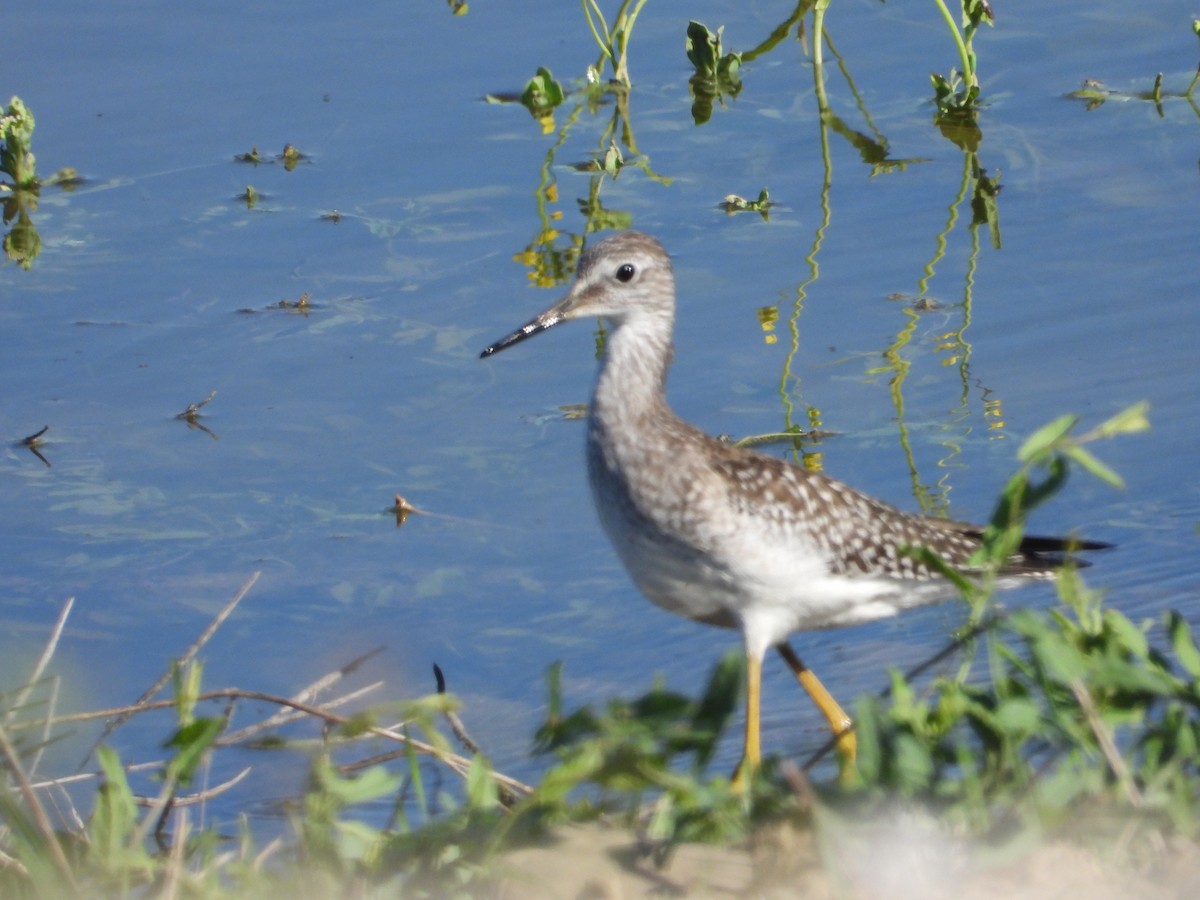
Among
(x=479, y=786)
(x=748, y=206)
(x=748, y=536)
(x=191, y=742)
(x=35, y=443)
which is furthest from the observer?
(x=748, y=206)

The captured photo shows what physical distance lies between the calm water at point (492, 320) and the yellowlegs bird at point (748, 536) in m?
0.65

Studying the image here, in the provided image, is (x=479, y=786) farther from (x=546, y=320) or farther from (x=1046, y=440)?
(x=546, y=320)

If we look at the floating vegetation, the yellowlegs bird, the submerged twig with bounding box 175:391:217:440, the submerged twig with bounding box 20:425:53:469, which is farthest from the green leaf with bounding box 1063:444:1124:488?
the floating vegetation

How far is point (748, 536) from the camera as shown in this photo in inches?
213

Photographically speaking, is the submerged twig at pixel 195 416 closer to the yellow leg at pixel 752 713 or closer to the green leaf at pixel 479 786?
the yellow leg at pixel 752 713

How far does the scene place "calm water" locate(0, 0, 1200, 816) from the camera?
660 cm

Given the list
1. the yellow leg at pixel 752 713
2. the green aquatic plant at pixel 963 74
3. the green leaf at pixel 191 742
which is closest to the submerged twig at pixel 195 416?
the yellow leg at pixel 752 713

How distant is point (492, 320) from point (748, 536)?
306 cm

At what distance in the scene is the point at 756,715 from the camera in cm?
549

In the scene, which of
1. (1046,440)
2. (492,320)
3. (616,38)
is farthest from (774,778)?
(616,38)

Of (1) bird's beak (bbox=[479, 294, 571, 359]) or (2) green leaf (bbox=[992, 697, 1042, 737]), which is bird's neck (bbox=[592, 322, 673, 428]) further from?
(2) green leaf (bbox=[992, 697, 1042, 737])

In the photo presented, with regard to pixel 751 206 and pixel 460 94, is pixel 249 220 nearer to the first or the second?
pixel 460 94

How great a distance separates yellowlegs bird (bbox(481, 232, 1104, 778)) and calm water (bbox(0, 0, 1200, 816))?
0.65m

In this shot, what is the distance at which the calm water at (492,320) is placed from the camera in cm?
660
